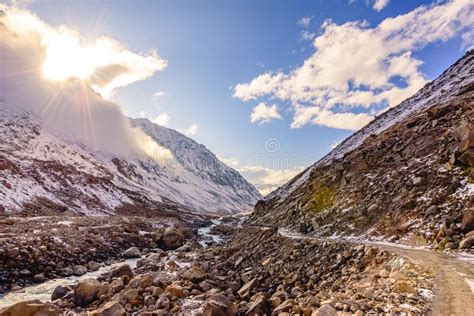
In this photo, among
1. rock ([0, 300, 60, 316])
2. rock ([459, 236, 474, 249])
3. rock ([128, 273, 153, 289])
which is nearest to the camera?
rock ([0, 300, 60, 316])

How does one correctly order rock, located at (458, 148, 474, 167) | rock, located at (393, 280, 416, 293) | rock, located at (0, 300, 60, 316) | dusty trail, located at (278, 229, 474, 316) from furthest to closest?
rock, located at (458, 148, 474, 167)
rock, located at (0, 300, 60, 316)
rock, located at (393, 280, 416, 293)
dusty trail, located at (278, 229, 474, 316)

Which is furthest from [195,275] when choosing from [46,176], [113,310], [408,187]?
[46,176]

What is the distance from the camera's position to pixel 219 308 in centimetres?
1694

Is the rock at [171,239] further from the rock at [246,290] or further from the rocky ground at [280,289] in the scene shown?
the rock at [246,290]

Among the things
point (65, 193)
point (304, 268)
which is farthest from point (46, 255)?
point (65, 193)

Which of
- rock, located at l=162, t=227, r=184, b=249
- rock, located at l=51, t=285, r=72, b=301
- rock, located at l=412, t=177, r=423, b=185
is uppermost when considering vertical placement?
rock, located at l=162, t=227, r=184, b=249

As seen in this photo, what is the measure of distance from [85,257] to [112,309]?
73.0ft

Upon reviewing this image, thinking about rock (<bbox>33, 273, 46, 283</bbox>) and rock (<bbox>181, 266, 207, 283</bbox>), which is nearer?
rock (<bbox>181, 266, 207, 283</bbox>)

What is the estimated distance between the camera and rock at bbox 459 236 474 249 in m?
18.2

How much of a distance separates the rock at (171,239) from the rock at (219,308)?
124 feet

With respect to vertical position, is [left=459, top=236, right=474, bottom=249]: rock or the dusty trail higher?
[left=459, top=236, right=474, bottom=249]: rock

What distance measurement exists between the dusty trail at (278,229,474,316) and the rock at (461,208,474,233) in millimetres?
2506

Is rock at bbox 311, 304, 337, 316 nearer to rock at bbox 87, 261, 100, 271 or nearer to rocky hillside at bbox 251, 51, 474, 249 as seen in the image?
rocky hillside at bbox 251, 51, 474, 249

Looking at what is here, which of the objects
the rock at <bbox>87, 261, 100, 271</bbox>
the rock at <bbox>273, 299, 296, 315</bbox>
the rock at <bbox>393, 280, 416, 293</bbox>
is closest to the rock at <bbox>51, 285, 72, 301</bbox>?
the rock at <bbox>87, 261, 100, 271</bbox>
